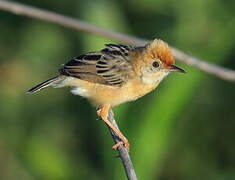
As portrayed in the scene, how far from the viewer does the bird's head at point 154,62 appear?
5.13m

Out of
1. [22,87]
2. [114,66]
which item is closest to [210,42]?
[114,66]

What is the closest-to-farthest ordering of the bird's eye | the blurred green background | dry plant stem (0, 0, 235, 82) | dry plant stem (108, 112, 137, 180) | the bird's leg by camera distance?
1. dry plant stem (108, 112, 137, 180)
2. dry plant stem (0, 0, 235, 82)
3. the bird's leg
4. the bird's eye
5. the blurred green background

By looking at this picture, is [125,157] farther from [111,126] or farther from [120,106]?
[120,106]

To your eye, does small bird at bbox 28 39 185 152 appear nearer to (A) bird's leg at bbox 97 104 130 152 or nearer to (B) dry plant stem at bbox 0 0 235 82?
(A) bird's leg at bbox 97 104 130 152

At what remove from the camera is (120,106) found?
5695 mm

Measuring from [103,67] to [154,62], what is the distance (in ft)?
2.04

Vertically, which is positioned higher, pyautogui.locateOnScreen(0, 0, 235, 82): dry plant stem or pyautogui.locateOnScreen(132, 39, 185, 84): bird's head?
pyautogui.locateOnScreen(0, 0, 235, 82): dry plant stem

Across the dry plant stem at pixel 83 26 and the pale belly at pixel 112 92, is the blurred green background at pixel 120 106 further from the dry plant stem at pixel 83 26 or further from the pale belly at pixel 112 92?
the dry plant stem at pixel 83 26

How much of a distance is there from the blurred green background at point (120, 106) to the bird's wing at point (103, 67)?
0.36 metres

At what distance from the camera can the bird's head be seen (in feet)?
16.8

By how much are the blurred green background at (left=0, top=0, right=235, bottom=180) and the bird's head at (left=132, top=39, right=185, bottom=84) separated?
0.29 metres

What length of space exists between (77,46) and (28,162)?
1.98 m

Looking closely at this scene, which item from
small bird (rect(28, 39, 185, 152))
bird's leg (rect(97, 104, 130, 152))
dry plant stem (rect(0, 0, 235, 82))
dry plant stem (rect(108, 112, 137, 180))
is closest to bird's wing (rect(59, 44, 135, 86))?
small bird (rect(28, 39, 185, 152))

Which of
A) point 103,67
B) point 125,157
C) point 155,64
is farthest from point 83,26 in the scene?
point 125,157
